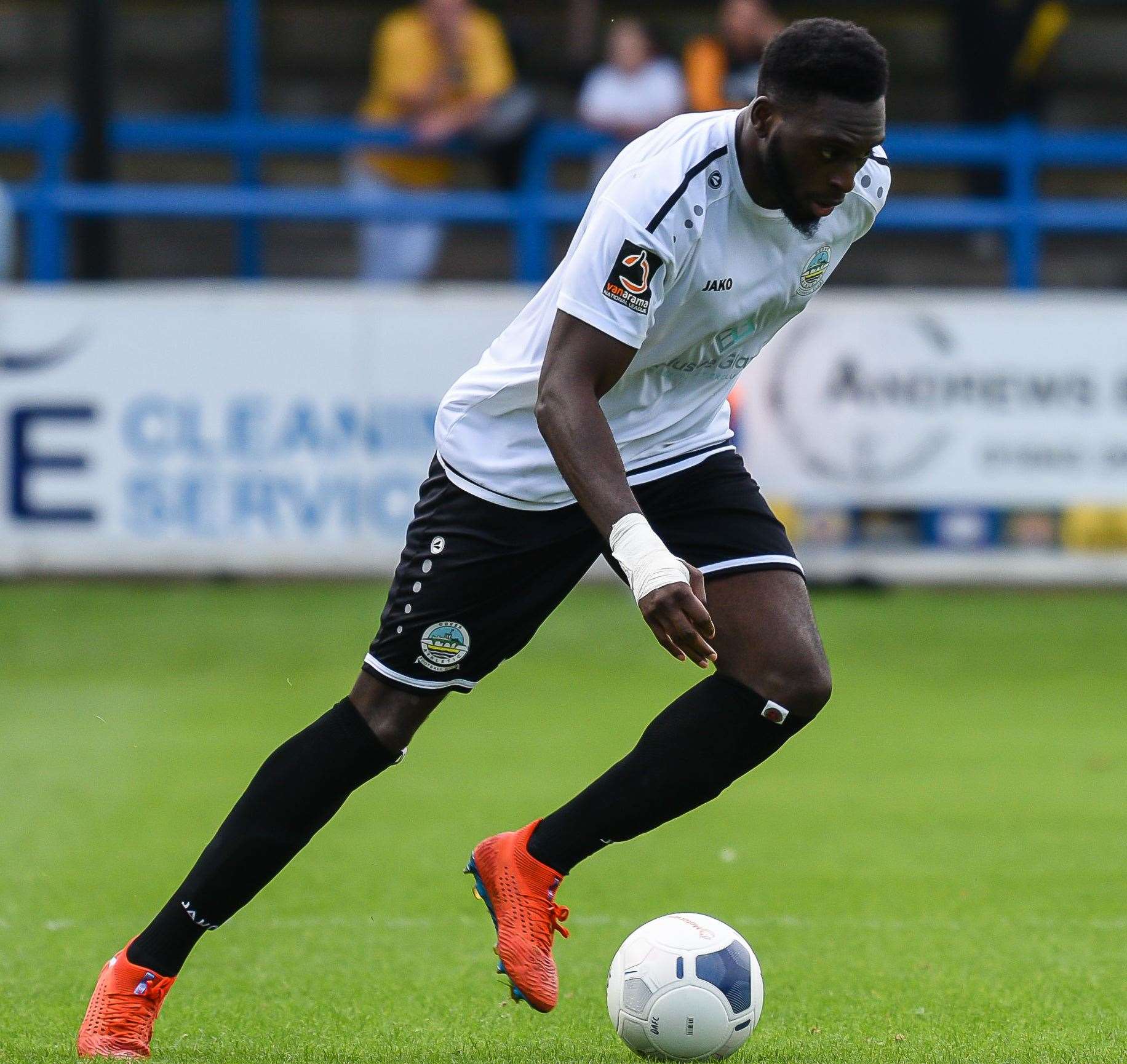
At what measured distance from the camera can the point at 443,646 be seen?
391 cm

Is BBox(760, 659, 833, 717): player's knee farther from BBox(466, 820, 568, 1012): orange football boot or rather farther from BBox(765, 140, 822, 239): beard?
BBox(765, 140, 822, 239): beard

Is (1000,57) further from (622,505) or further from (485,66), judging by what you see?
(622,505)

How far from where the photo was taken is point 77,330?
425 inches

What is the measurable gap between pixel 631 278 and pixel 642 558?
1.78ft

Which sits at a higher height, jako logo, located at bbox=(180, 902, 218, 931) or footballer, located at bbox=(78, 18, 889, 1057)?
footballer, located at bbox=(78, 18, 889, 1057)

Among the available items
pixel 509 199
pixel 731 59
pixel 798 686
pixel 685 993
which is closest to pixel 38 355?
pixel 509 199

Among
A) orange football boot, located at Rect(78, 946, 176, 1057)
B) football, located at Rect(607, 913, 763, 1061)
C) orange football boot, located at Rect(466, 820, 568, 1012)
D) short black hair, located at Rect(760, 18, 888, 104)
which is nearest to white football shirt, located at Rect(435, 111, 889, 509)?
short black hair, located at Rect(760, 18, 888, 104)

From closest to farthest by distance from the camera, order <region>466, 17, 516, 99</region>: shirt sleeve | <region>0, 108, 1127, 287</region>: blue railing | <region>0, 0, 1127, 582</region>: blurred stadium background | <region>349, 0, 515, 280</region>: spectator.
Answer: <region>0, 0, 1127, 582</region>: blurred stadium background < <region>0, 108, 1127, 287</region>: blue railing < <region>349, 0, 515, 280</region>: spectator < <region>466, 17, 516, 99</region>: shirt sleeve

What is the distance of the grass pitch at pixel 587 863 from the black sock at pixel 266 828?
251mm

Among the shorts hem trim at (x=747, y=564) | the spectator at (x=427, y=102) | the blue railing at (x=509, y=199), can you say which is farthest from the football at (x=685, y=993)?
the spectator at (x=427, y=102)

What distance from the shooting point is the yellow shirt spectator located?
12.0 m

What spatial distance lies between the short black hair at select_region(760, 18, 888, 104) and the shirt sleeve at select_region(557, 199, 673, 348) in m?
0.38

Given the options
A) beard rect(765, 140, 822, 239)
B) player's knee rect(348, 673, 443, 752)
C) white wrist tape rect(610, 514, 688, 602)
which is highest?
beard rect(765, 140, 822, 239)

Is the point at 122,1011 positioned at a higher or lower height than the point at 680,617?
lower
